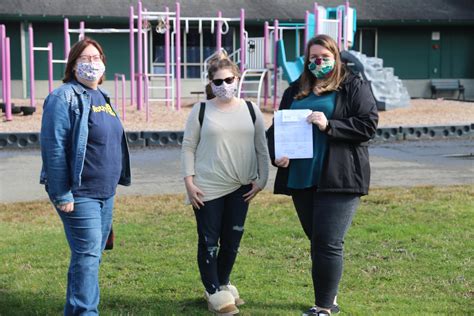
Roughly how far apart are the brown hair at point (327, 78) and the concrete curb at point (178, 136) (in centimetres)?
1050

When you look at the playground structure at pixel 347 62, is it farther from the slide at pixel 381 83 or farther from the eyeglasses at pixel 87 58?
the eyeglasses at pixel 87 58

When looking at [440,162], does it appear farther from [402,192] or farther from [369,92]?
[369,92]

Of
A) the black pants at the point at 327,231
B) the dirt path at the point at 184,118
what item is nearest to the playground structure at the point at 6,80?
the dirt path at the point at 184,118

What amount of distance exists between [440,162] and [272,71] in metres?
10.1

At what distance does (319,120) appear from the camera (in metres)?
4.36

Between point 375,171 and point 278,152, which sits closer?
point 278,152

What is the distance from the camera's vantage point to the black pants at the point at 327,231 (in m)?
4.50

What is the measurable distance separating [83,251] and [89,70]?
3.57 feet

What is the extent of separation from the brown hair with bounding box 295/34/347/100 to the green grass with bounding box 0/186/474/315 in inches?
60.1

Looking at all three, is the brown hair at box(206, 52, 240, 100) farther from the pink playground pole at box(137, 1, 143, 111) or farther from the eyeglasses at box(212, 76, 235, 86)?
the pink playground pole at box(137, 1, 143, 111)

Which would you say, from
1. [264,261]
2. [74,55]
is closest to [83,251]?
[74,55]

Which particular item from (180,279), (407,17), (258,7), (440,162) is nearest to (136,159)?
(440,162)

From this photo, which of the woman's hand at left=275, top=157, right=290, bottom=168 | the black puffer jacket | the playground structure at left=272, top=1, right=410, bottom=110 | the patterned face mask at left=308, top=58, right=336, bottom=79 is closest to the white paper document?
the woman's hand at left=275, top=157, right=290, bottom=168

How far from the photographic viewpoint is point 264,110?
20.9m
